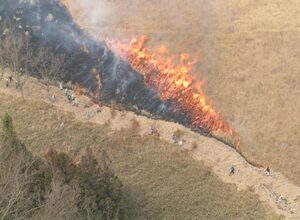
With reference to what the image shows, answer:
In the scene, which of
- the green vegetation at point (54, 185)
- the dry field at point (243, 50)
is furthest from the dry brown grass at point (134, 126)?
the green vegetation at point (54, 185)

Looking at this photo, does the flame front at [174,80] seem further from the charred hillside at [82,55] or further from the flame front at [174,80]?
the charred hillside at [82,55]

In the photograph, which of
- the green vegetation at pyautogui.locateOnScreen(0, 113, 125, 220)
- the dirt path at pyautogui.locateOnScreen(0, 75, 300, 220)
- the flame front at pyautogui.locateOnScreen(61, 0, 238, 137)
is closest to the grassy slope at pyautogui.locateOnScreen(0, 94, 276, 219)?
the dirt path at pyautogui.locateOnScreen(0, 75, 300, 220)

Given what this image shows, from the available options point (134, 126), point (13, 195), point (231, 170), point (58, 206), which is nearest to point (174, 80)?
point (134, 126)

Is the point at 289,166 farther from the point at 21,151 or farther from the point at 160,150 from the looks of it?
the point at 21,151

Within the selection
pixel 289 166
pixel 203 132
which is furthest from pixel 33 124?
pixel 289 166

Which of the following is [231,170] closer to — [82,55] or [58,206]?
[82,55]

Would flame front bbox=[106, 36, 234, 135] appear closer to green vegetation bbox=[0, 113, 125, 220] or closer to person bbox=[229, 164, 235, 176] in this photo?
person bbox=[229, 164, 235, 176]
